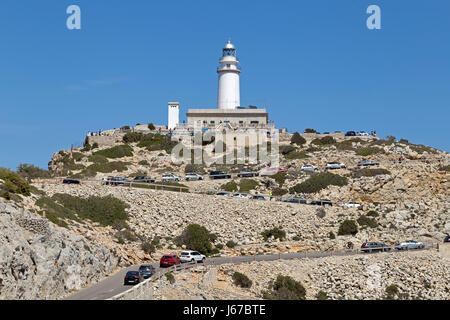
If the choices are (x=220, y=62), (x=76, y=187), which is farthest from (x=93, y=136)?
(x=76, y=187)

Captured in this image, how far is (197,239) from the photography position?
48875 millimetres

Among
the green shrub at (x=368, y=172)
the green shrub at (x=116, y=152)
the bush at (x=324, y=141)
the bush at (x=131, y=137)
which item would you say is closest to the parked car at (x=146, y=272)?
the green shrub at (x=368, y=172)

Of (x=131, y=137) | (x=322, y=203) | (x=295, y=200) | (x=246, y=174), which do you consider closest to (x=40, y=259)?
(x=295, y=200)

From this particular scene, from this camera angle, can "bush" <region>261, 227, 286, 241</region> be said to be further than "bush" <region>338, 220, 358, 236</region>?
No

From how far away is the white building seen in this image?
95.5 m

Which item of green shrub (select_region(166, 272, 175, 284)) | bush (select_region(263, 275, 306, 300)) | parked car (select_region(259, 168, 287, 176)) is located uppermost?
parked car (select_region(259, 168, 287, 176))

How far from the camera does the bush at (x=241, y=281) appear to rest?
3828 cm

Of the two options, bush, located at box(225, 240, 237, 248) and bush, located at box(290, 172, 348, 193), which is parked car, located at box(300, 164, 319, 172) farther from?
bush, located at box(225, 240, 237, 248)

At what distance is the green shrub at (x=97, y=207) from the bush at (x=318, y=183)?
19.5m

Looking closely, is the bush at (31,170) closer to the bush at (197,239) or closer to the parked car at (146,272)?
the bush at (197,239)

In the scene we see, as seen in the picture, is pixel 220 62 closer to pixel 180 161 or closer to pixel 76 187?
pixel 180 161

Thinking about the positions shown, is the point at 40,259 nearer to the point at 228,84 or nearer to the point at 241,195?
the point at 241,195

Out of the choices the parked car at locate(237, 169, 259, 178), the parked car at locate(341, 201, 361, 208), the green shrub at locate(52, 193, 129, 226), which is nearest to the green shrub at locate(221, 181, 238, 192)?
the parked car at locate(237, 169, 259, 178)

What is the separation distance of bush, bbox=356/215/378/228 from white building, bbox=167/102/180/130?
45730 mm
